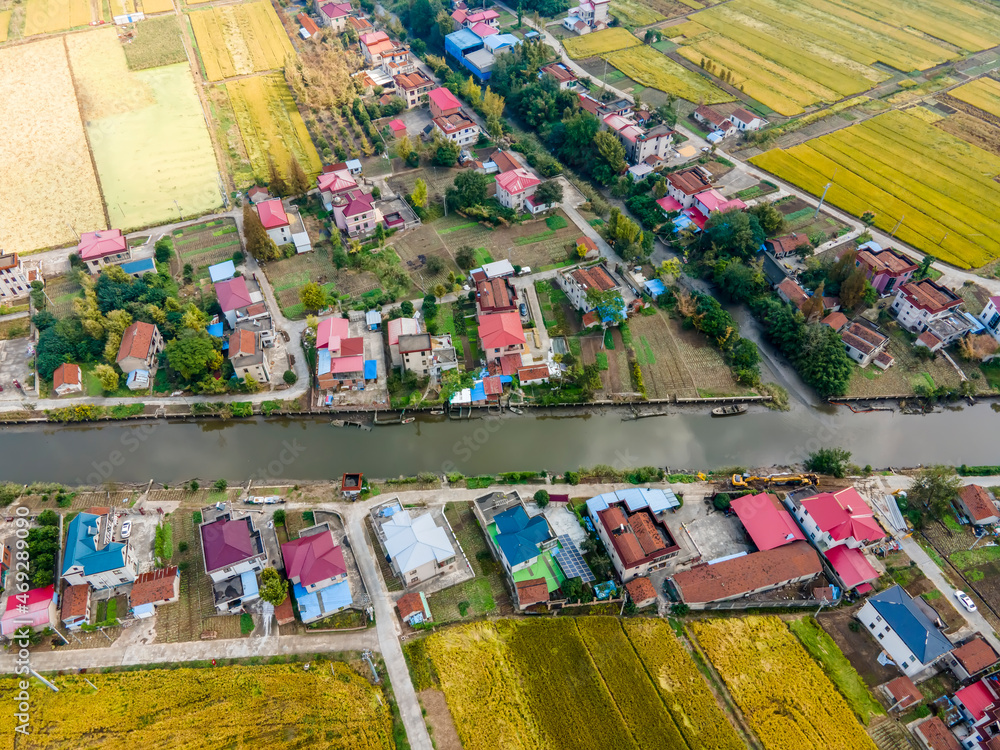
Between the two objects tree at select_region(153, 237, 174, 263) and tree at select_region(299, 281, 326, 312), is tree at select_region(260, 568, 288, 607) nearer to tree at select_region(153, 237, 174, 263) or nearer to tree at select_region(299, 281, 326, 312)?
tree at select_region(299, 281, 326, 312)

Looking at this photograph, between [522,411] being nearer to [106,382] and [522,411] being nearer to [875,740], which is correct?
[875,740]

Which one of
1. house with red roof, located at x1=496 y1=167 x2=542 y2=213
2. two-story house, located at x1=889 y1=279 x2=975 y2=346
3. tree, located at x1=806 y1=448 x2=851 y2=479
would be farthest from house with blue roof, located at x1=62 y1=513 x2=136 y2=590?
two-story house, located at x1=889 y1=279 x2=975 y2=346

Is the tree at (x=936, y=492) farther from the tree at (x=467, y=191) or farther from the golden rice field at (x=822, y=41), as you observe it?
the golden rice field at (x=822, y=41)

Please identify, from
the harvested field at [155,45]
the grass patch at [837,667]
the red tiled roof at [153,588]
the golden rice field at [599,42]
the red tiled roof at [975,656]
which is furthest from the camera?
the golden rice field at [599,42]

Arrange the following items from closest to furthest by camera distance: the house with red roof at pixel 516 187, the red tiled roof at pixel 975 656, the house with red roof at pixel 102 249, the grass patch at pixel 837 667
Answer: the grass patch at pixel 837 667, the red tiled roof at pixel 975 656, the house with red roof at pixel 102 249, the house with red roof at pixel 516 187

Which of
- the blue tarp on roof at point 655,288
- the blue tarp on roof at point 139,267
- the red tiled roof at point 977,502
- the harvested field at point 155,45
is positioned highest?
the harvested field at point 155,45

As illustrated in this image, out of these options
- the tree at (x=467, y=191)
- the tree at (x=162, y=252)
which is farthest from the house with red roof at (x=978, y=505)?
the tree at (x=162, y=252)

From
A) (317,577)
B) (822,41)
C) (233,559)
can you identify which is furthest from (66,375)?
(822,41)

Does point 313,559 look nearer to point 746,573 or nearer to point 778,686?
point 746,573
